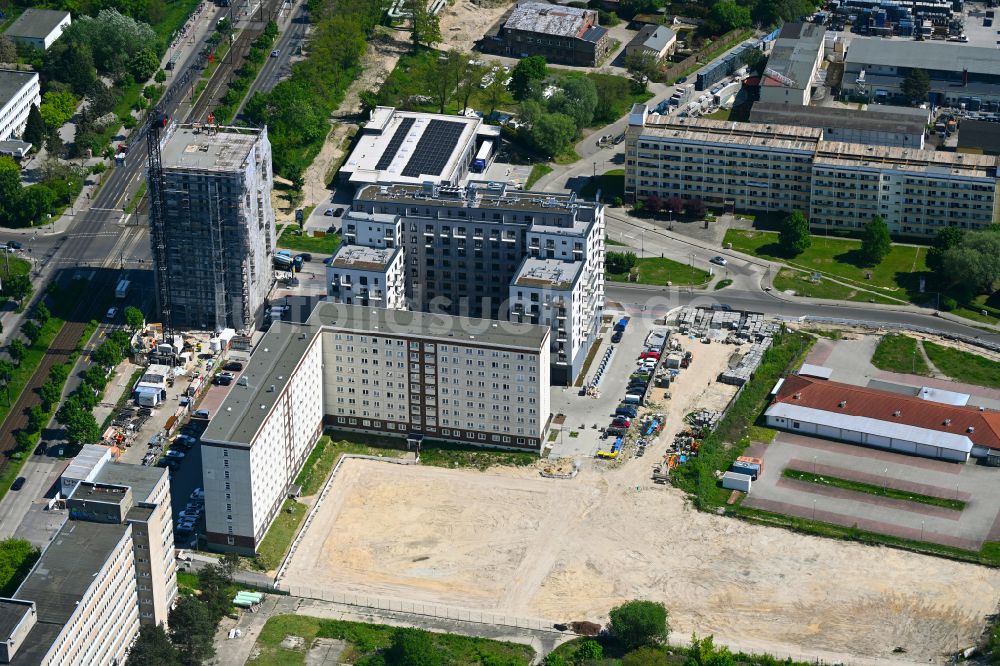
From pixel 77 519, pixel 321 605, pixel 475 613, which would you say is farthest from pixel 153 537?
pixel 475 613

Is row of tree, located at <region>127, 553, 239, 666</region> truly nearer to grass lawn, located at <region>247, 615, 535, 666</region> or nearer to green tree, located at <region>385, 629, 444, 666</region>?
grass lawn, located at <region>247, 615, 535, 666</region>

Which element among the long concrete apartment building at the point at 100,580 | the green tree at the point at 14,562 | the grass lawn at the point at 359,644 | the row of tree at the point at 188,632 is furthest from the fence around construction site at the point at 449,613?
the green tree at the point at 14,562

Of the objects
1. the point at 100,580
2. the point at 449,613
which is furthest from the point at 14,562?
the point at 449,613

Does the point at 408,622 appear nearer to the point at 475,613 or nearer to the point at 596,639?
the point at 475,613

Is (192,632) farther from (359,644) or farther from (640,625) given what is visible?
(640,625)

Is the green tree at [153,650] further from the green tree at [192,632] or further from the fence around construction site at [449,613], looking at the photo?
the fence around construction site at [449,613]

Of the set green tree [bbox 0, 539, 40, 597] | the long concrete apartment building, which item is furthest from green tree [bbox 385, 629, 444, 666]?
green tree [bbox 0, 539, 40, 597]
